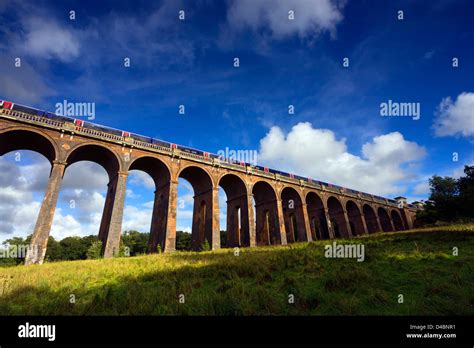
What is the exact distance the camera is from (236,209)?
1316 inches

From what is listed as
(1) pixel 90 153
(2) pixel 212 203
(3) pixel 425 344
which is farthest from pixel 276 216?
(3) pixel 425 344

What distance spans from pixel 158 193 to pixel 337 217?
115 feet

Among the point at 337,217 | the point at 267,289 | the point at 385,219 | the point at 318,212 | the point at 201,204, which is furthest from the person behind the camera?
the point at 385,219

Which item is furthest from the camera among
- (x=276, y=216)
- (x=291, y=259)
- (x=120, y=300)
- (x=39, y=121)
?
(x=276, y=216)

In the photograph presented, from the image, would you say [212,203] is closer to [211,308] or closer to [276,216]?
[276,216]

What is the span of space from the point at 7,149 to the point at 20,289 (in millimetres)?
18418

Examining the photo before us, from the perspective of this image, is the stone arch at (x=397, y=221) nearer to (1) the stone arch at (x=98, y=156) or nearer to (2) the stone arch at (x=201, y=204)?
(2) the stone arch at (x=201, y=204)

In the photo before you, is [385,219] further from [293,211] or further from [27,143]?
[27,143]

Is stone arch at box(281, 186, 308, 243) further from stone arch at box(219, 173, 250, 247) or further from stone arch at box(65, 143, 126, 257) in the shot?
stone arch at box(65, 143, 126, 257)

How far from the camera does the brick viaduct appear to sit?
19.2 metres

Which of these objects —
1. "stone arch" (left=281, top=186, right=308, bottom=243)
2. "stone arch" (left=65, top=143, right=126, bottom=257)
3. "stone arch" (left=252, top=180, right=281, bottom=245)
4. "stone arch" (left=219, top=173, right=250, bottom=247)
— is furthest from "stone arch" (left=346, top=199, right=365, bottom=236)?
"stone arch" (left=65, top=143, right=126, bottom=257)

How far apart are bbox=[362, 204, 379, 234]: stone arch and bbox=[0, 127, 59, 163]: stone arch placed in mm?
55713

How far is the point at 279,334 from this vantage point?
4.18m

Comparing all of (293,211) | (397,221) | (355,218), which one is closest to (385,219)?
(397,221)
